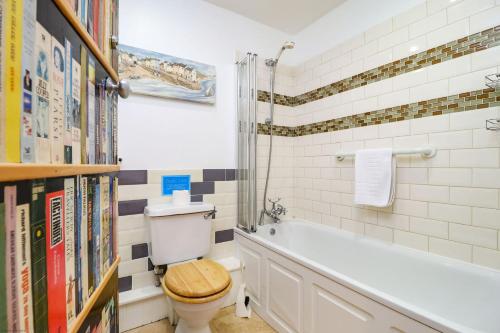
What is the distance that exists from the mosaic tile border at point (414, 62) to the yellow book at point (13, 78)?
1.85 metres

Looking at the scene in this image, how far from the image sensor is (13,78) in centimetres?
34

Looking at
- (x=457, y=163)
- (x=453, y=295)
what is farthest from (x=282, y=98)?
(x=453, y=295)

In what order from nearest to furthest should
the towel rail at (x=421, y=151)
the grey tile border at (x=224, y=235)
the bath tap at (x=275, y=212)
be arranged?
the towel rail at (x=421, y=151) < the grey tile border at (x=224, y=235) < the bath tap at (x=275, y=212)

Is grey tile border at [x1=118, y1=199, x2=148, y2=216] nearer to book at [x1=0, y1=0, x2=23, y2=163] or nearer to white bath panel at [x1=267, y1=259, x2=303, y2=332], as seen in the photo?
white bath panel at [x1=267, y1=259, x2=303, y2=332]

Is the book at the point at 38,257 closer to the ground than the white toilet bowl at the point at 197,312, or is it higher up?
higher up

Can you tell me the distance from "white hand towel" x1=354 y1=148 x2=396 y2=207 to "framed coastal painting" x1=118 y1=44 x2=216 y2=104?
4.19 ft

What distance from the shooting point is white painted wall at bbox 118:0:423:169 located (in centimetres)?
172

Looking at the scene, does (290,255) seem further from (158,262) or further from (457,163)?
(457,163)

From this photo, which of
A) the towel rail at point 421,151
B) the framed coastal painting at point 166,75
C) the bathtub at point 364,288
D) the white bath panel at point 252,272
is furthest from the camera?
the white bath panel at point 252,272

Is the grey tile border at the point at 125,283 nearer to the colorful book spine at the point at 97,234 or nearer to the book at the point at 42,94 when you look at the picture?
the colorful book spine at the point at 97,234

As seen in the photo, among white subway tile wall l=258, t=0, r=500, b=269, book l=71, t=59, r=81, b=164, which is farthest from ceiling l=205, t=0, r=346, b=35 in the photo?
book l=71, t=59, r=81, b=164

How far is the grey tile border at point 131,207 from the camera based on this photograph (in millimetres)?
1662

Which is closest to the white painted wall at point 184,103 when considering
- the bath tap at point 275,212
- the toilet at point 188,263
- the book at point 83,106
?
the toilet at point 188,263

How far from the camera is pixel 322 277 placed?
1.28m
